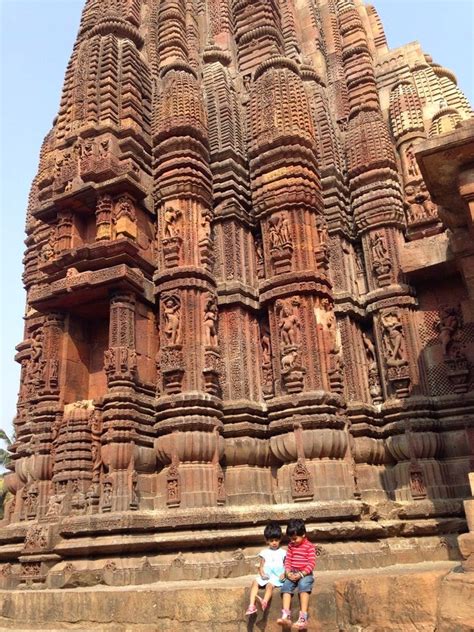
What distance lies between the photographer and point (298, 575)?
16.5ft

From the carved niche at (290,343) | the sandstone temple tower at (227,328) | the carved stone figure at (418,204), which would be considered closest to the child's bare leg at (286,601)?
the sandstone temple tower at (227,328)

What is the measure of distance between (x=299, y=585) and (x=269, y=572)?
387mm

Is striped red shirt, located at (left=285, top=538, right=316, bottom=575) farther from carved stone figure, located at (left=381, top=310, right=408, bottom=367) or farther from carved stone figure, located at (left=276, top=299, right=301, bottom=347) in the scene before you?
carved stone figure, located at (left=381, top=310, right=408, bottom=367)

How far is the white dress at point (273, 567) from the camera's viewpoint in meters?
5.28

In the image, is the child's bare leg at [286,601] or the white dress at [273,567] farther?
the white dress at [273,567]

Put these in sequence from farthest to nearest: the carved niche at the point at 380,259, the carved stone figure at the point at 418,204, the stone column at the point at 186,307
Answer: the carved stone figure at the point at 418,204 → the carved niche at the point at 380,259 → the stone column at the point at 186,307

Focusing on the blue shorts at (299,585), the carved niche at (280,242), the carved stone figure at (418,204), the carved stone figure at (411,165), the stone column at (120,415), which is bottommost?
the blue shorts at (299,585)

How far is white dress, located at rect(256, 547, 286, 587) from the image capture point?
5.28 meters

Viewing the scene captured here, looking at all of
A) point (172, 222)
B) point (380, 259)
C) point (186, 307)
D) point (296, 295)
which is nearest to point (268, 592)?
point (186, 307)

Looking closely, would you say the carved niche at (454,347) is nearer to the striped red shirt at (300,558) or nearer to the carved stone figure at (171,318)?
the carved stone figure at (171,318)

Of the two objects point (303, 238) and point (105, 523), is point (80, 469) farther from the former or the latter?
point (303, 238)

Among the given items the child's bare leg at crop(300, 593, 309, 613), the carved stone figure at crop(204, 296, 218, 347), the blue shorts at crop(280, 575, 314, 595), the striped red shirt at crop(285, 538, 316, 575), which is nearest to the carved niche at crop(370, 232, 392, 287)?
the carved stone figure at crop(204, 296, 218, 347)

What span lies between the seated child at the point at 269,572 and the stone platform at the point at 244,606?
0.14 meters

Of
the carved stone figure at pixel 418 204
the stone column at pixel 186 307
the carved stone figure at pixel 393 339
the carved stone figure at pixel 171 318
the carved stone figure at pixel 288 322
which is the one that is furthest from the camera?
the carved stone figure at pixel 418 204
